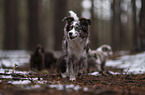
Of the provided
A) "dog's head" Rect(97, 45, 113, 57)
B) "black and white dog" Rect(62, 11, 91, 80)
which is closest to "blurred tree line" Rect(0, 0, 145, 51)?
"dog's head" Rect(97, 45, 113, 57)

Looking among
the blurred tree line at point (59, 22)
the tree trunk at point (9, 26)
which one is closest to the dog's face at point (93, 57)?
the blurred tree line at point (59, 22)

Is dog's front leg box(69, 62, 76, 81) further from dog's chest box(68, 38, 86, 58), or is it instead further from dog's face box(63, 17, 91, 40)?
dog's face box(63, 17, 91, 40)

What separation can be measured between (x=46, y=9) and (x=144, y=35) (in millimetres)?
32584

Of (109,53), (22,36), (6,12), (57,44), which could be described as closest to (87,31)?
(109,53)

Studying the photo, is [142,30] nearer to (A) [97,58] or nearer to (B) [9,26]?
(A) [97,58]

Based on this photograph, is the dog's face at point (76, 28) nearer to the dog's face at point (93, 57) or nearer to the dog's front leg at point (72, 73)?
the dog's front leg at point (72, 73)

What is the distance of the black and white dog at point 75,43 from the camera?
512 cm

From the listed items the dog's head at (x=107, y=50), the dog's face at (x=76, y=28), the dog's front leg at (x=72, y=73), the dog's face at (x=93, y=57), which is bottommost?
the dog's front leg at (x=72, y=73)

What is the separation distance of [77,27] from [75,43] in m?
0.46

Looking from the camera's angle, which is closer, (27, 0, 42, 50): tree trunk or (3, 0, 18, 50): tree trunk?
(27, 0, 42, 50): tree trunk

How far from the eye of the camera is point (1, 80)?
4.95 m

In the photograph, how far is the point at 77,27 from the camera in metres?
5.11

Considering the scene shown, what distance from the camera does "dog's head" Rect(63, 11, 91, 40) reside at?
5.03m

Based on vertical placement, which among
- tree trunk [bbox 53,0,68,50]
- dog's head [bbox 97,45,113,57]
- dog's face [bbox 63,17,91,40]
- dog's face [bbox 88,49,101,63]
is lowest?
dog's face [bbox 88,49,101,63]
